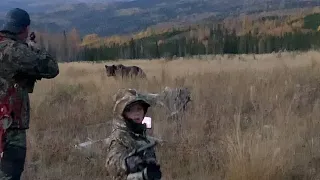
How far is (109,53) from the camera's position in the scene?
227ft

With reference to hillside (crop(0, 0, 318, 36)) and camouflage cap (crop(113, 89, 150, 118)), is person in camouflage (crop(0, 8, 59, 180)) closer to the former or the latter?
camouflage cap (crop(113, 89, 150, 118))

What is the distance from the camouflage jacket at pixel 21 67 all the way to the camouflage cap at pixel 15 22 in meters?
0.06

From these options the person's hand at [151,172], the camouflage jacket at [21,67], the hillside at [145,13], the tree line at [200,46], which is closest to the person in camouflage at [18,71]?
the camouflage jacket at [21,67]

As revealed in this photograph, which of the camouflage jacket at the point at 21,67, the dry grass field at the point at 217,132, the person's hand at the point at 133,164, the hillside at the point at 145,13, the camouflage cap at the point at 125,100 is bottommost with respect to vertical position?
the dry grass field at the point at 217,132

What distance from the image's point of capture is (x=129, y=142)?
381cm

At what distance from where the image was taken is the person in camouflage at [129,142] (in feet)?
12.3

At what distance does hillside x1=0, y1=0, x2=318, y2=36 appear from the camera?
142 m

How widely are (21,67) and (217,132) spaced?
3.15m

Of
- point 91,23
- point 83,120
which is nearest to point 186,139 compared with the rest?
point 83,120

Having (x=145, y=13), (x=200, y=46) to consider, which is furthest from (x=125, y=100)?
(x=145, y=13)

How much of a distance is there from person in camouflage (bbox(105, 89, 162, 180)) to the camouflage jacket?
80 cm

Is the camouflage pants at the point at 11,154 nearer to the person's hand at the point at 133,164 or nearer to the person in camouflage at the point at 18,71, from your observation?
the person in camouflage at the point at 18,71

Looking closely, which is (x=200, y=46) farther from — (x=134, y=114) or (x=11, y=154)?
(x=134, y=114)

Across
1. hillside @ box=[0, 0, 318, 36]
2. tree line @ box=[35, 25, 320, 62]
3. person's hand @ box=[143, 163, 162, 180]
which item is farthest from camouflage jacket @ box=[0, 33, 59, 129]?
hillside @ box=[0, 0, 318, 36]
